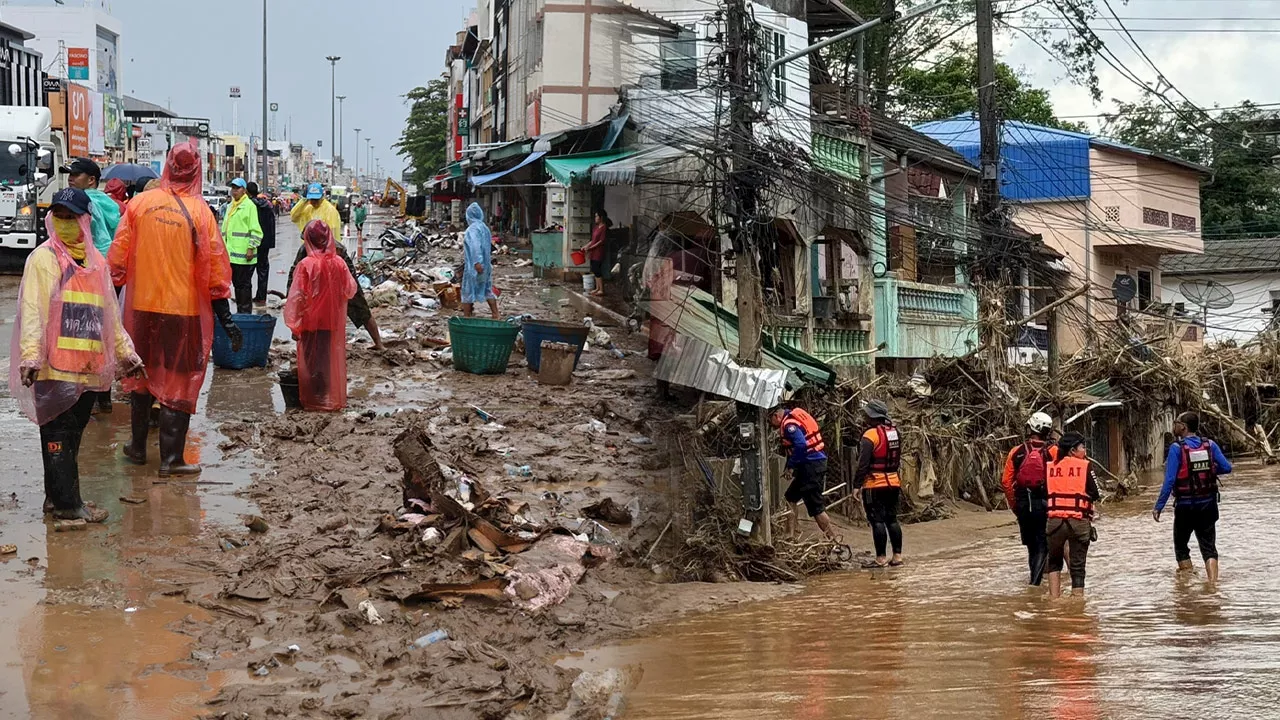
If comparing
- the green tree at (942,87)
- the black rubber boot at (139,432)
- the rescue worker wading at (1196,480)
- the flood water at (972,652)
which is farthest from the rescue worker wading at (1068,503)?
the green tree at (942,87)

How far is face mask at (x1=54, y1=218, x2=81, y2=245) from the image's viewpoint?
7.39m

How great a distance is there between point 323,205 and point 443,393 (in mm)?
4351

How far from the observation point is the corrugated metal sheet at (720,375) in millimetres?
11789

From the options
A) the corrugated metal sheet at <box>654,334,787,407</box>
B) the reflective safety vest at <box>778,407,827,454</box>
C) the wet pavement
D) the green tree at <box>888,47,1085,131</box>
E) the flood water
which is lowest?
the flood water

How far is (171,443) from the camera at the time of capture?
8.57 metres

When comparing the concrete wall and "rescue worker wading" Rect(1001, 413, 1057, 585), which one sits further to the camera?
the concrete wall

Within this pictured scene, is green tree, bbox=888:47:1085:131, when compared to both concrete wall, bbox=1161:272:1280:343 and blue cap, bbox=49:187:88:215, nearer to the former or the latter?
concrete wall, bbox=1161:272:1280:343

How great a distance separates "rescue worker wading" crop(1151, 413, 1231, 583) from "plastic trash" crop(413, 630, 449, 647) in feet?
26.0

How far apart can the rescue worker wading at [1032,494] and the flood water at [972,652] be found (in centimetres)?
35

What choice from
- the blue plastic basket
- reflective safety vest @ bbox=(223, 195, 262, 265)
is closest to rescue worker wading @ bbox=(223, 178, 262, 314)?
reflective safety vest @ bbox=(223, 195, 262, 265)

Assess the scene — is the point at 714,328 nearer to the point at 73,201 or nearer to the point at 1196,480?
the point at 1196,480

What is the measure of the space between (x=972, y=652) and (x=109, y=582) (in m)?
5.20

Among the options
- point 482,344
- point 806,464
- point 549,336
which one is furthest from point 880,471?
point 482,344

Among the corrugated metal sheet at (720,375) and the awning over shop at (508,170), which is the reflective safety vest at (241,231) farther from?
the awning over shop at (508,170)
